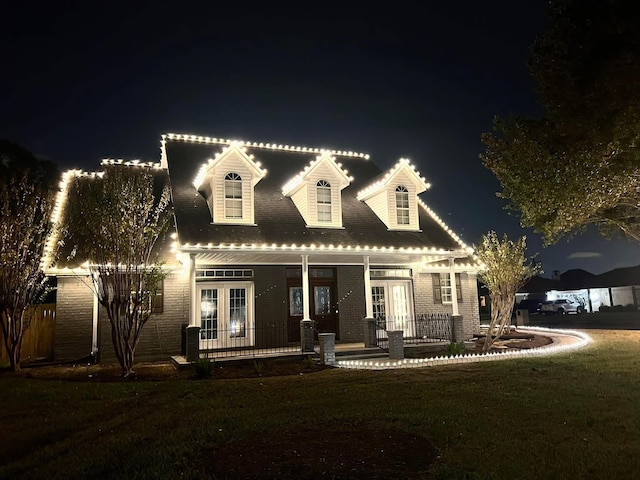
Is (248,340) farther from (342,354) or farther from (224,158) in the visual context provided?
(224,158)

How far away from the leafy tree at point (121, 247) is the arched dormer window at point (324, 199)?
6.68m

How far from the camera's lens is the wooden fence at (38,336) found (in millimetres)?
16562

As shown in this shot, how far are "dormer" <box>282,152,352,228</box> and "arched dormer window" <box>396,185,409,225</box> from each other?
2511 millimetres

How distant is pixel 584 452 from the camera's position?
5.99 metres

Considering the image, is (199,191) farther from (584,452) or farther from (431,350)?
(584,452)

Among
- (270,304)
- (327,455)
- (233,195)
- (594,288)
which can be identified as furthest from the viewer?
(594,288)

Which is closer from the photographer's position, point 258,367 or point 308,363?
point 258,367

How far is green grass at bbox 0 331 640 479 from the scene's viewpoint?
5.75m

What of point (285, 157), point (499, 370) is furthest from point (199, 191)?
point (499, 370)

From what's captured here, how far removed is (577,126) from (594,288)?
A: 2022 inches

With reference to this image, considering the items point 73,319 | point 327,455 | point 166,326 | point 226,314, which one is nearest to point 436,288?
point 226,314

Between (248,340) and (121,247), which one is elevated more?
(121,247)

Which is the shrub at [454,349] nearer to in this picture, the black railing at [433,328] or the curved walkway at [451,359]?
the curved walkway at [451,359]

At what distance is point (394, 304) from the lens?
20141mm
